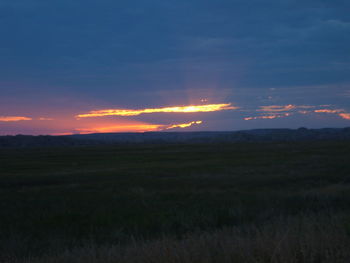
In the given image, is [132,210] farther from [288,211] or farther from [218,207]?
[288,211]

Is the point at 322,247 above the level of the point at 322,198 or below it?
above

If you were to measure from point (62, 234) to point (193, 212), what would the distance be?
14.6ft

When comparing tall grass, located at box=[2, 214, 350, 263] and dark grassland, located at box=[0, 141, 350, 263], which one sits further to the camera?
dark grassland, located at box=[0, 141, 350, 263]

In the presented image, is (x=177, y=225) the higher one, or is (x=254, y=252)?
(x=254, y=252)

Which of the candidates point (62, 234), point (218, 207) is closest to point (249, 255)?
point (62, 234)

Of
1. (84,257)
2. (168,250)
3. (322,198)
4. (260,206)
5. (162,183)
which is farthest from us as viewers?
(162,183)

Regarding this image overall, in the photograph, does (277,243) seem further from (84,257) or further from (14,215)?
(14,215)

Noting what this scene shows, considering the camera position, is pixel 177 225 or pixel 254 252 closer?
pixel 254 252

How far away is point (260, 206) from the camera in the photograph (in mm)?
13516

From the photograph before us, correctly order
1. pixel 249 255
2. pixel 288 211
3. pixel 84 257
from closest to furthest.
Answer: pixel 249 255 < pixel 84 257 < pixel 288 211

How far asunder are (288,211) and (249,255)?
811 centimetres

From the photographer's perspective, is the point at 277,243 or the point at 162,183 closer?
the point at 277,243

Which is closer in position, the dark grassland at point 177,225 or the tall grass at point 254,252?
the tall grass at point 254,252

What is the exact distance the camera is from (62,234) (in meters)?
11.1
